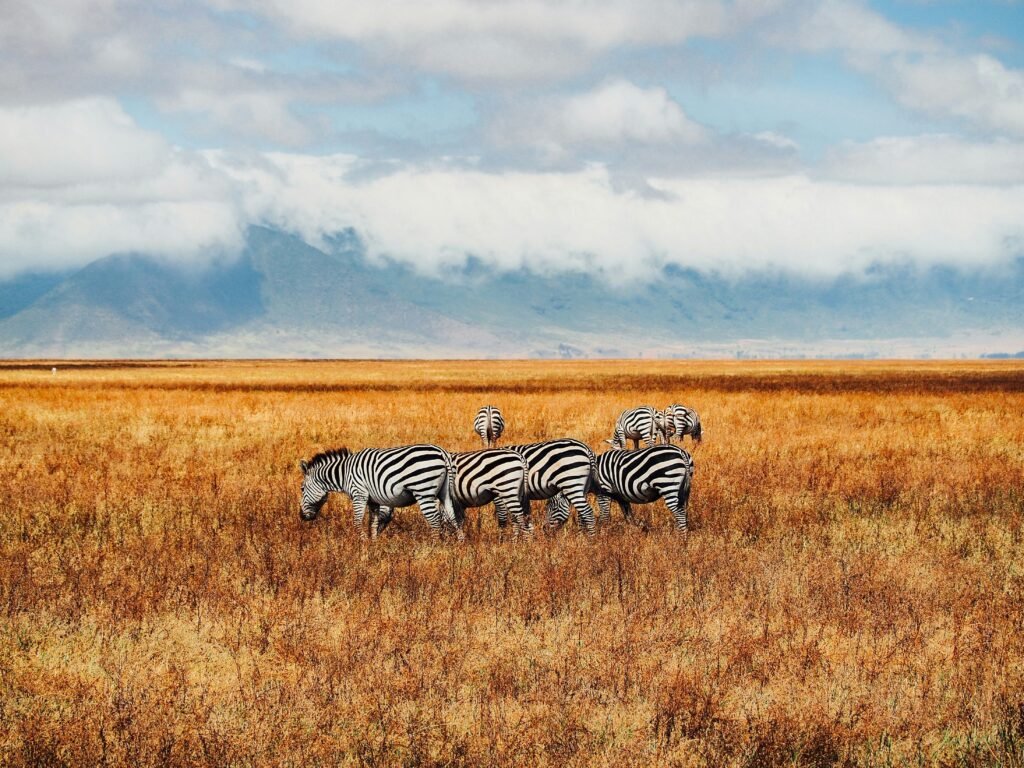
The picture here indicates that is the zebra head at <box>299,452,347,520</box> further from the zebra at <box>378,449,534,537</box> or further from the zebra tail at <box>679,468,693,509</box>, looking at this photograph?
the zebra tail at <box>679,468,693,509</box>

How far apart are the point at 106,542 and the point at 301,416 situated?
25.4 m

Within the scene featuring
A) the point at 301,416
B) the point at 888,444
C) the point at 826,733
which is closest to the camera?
the point at 826,733

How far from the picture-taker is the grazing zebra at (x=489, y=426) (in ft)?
94.4

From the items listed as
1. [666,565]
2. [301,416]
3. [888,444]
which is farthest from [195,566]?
[301,416]

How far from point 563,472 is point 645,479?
1.15 metres

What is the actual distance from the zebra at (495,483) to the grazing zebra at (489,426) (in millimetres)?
14454

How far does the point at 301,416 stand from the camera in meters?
39.4

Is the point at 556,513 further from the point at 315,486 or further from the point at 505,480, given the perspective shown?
the point at 315,486

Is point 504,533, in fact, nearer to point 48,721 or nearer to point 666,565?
point 666,565

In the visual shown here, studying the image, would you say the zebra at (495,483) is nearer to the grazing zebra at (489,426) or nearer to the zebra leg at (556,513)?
the zebra leg at (556,513)

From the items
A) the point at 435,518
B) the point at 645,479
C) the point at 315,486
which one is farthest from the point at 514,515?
the point at 315,486

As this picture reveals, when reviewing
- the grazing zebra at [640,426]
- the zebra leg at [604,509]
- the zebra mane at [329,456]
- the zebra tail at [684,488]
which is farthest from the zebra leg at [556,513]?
the grazing zebra at [640,426]

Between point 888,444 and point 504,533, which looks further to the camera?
point 888,444

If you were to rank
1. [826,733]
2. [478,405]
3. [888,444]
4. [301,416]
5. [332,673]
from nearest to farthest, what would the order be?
[826,733], [332,673], [888,444], [301,416], [478,405]
